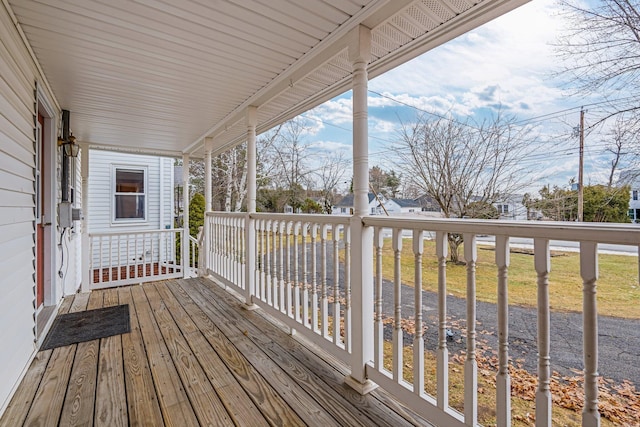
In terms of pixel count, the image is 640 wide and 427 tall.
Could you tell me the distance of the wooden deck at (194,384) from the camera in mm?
1672

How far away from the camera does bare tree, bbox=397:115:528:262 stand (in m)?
3.55

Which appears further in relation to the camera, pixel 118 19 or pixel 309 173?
pixel 309 173

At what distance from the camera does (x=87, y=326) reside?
10.0 feet

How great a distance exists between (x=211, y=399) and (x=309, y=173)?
660cm

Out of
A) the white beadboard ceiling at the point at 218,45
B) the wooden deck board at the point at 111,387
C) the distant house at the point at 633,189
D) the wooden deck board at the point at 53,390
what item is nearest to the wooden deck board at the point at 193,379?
the wooden deck board at the point at 111,387

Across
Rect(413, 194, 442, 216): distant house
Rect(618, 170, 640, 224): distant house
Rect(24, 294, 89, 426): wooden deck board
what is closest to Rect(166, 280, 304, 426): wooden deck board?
Rect(24, 294, 89, 426): wooden deck board

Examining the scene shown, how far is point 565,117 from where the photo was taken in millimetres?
2285

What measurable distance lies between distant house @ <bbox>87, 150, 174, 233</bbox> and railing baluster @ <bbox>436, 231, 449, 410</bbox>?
304 inches

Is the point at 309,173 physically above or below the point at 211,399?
above

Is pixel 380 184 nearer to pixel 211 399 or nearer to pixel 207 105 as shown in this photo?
pixel 207 105

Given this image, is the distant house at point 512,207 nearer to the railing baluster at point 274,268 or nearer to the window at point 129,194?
the railing baluster at point 274,268

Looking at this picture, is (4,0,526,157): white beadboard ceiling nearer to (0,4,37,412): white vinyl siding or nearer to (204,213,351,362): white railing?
(0,4,37,412): white vinyl siding

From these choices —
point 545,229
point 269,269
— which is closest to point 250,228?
point 269,269

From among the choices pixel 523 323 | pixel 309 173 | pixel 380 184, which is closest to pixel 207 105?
pixel 380 184
